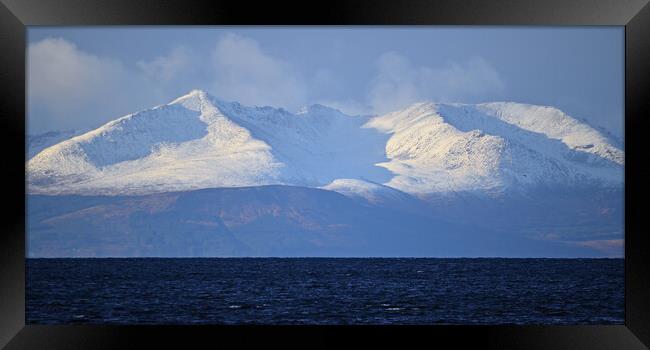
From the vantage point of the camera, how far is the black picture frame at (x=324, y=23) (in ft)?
31.4

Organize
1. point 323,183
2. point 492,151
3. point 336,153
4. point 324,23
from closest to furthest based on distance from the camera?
point 324,23 < point 323,183 < point 492,151 < point 336,153

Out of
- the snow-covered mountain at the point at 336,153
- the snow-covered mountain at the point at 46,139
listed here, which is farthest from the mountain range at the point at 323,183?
the snow-covered mountain at the point at 46,139

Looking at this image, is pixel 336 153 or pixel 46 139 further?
pixel 336 153

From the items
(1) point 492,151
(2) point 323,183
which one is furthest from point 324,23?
(1) point 492,151

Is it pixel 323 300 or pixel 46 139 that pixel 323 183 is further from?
pixel 323 300

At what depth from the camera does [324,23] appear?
9.67m

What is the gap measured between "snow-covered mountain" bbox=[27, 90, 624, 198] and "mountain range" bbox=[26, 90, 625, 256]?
0.14m

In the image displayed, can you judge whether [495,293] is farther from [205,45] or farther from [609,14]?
[205,45]

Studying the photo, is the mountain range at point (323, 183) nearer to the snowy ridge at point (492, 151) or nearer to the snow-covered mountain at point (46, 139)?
the snowy ridge at point (492, 151)

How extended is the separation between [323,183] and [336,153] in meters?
6.54

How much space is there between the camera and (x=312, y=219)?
100 metres

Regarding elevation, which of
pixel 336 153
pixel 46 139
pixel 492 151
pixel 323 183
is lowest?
pixel 323 183

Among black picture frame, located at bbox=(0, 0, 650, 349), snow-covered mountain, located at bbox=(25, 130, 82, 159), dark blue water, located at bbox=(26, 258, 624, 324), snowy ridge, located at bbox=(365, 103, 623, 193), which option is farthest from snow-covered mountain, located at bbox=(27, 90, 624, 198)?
black picture frame, located at bbox=(0, 0, 650, 349)

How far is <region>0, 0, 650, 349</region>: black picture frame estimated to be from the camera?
959 centimetres
